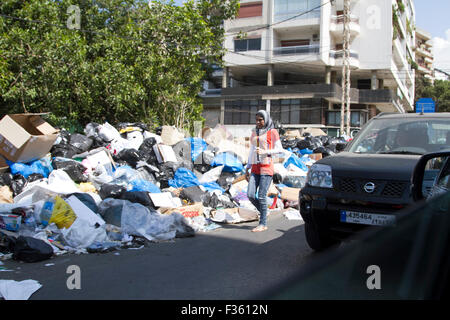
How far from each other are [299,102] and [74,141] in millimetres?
31944

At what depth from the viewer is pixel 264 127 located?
6379 mm

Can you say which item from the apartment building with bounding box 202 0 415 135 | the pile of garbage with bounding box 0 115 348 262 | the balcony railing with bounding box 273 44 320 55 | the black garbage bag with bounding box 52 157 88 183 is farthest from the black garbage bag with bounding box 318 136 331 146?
the balcony railing with bounding box 273 44 320 55

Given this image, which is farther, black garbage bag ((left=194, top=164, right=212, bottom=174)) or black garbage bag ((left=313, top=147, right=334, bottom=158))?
black garbage bag ((left=313, top=147, right=334, bottom=158))

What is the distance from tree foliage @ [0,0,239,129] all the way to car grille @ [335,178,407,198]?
11426 mm

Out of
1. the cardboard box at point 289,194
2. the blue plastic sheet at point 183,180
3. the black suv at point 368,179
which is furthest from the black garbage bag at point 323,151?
the black suv at point 368,179

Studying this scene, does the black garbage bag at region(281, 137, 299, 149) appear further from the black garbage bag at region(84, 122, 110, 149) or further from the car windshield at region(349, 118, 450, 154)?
the car windshield at region(349, 118, 450, 154)

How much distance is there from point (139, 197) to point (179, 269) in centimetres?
269

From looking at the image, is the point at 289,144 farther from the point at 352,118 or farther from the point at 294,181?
the point at 352,118

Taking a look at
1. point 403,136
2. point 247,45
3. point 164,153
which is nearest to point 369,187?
point 403,136

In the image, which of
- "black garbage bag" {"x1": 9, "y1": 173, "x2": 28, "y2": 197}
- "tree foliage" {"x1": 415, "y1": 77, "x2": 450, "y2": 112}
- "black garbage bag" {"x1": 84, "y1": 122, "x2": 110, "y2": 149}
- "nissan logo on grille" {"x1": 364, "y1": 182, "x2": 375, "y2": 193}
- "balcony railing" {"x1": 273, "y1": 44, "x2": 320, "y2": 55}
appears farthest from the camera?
"tree foliage" {"x1": 415, "y1": 77, "x2": 450, "y2": 112}

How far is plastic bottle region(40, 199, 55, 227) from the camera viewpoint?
18.2 feet

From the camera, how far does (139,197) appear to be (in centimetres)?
670

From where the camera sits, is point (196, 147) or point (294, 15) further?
point (294, 15)
